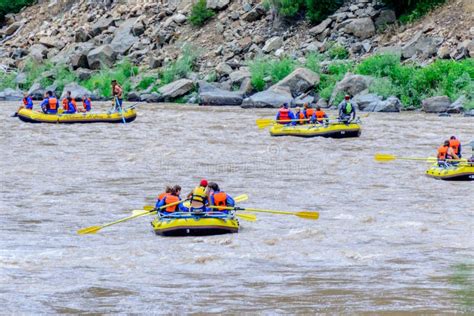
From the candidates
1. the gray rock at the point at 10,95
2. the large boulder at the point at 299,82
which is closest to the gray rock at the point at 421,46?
the large boulder at the point at 299,82

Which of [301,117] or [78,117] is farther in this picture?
[78,117]

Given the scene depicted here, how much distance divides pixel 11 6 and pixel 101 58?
54.9 ft

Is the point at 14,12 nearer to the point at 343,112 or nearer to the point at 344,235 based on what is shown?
the point at 343,112

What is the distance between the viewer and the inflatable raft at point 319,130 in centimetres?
2947

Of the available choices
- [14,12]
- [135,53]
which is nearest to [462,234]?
[135,53]

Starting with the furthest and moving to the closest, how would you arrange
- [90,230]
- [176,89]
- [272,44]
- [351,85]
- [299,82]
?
[272,44]
[176,89]
[299,82]
[351,85]
[90,230]

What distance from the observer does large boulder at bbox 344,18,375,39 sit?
4556cm

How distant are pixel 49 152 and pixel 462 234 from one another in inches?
562

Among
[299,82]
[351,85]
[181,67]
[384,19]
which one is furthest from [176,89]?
[384,19]

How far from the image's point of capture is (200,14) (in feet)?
169

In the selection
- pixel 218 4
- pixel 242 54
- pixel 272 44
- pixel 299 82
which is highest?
pixel 218 4

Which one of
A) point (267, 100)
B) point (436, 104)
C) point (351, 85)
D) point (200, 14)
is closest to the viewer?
point (436, 104)

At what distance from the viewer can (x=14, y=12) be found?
64562 mm

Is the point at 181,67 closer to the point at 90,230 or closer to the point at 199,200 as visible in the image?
the point at 199,200
